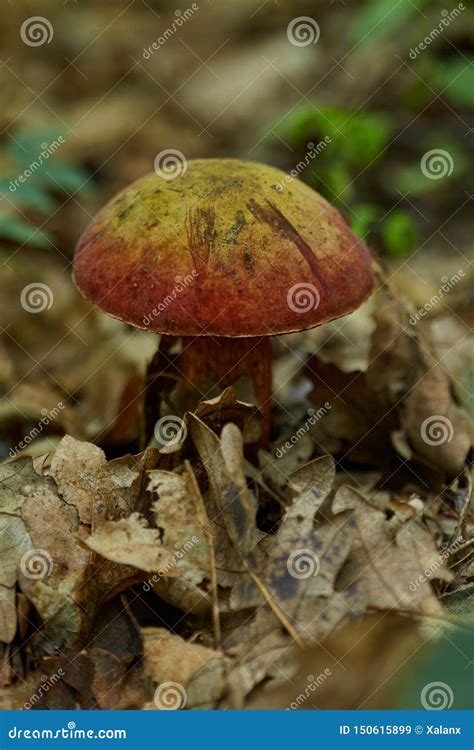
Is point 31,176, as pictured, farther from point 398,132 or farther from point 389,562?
point 389,562

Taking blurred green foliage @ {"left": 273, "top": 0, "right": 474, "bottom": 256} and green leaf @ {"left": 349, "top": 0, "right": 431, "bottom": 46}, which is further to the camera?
green leaf @ {"left": 349, "top": 0, "right": 431, "bottom": 46}

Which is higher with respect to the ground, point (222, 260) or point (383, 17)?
point (383, 17)

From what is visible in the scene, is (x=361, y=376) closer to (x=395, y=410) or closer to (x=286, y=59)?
(x=395, y=410)

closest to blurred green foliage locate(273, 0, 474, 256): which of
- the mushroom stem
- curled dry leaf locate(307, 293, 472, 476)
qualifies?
curled dry leaf locate(307, 293, 472, 476)

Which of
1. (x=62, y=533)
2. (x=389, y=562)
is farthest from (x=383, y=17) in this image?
(x=62, y=533)

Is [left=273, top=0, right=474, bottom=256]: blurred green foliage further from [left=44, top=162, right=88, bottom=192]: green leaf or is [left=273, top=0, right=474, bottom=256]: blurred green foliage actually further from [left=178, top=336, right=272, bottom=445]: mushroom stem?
[left=178, top=336, right=272, bottom=445]: mushroom stem

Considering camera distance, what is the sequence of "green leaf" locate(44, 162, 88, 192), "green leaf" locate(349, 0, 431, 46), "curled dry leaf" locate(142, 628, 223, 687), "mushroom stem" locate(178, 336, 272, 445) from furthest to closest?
1. "green leaf" locate(349, 0, 431, 46)
2. "green leaf" locate(44, 162, 88, 192)
3. "mushroom stem" locate(178, 336, 272, 445)
4. "curled dry leaf" locate(142, 628, 223, 687)

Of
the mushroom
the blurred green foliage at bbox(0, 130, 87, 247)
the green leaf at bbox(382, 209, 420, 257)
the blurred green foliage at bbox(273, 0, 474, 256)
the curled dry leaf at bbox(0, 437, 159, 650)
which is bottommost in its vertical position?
the curled dry leaf at bbox(0, 437, 159, 650)
